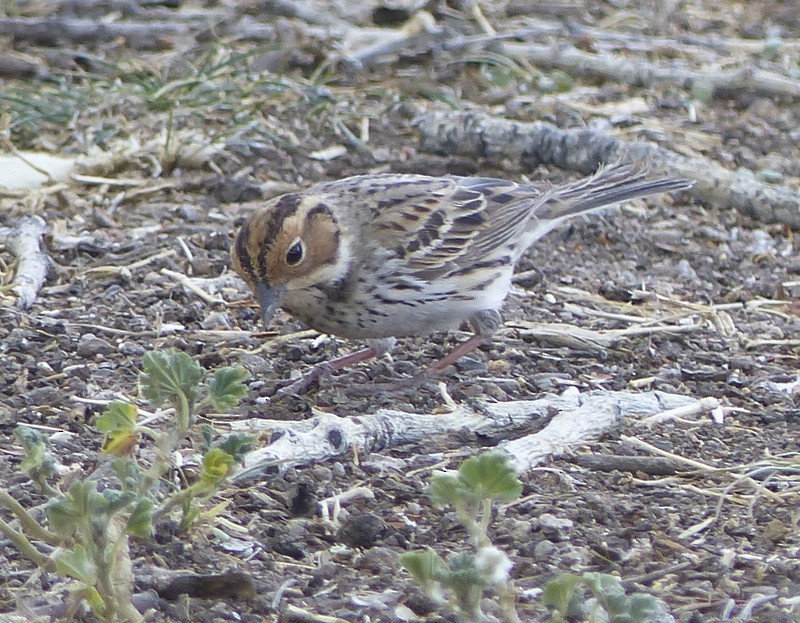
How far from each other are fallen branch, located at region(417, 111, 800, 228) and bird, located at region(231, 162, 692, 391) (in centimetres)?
118

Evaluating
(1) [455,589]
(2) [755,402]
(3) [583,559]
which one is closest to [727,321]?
(2) [755,402]

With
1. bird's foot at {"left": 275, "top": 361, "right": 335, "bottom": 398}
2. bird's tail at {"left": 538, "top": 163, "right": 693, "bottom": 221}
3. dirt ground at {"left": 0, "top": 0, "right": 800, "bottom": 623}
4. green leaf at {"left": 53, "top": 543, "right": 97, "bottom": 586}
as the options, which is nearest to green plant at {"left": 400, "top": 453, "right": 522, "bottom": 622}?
dirt ground at {"left": 0, "top": 0, "right": 800, "bottom": 623}

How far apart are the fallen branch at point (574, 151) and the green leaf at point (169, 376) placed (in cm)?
401

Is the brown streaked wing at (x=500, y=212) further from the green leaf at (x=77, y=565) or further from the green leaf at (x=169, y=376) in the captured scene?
the green leaf at (x=77, y=565)

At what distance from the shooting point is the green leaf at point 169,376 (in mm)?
3143

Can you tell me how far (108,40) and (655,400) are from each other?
5.06m

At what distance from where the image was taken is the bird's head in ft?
15.2

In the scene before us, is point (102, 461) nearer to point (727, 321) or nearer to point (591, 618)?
point (591, 618)

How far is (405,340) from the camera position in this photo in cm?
550

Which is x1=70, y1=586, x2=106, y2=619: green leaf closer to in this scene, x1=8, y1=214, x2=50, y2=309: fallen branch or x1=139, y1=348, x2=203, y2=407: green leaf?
x1=139, y1=348, x2=203, y2=407: green leaf

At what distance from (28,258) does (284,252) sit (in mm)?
1422

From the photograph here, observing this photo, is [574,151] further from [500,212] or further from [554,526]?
[554,526]

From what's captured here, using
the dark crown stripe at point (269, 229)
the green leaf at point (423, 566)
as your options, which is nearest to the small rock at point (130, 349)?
the dark crown stripe at point (269, 229)

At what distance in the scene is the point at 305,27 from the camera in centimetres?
860
